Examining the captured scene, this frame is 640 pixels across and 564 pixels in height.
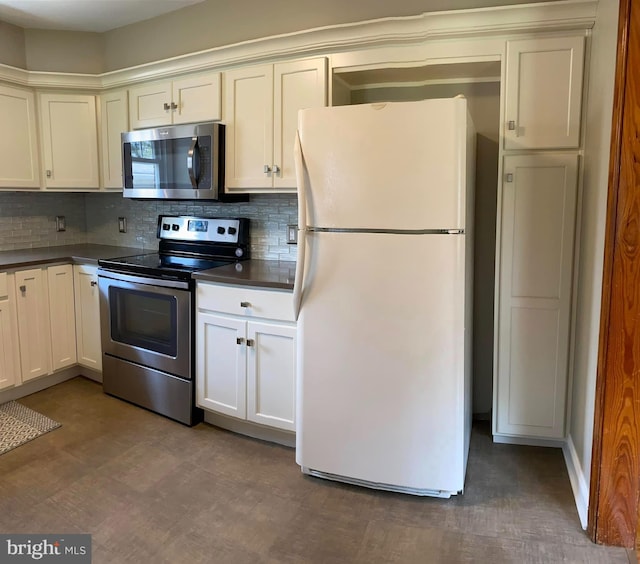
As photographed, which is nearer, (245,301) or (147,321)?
(245,301)

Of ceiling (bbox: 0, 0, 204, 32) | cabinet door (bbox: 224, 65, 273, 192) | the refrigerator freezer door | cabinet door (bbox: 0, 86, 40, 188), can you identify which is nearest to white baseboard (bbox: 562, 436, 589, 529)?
the refrigerator freezer door

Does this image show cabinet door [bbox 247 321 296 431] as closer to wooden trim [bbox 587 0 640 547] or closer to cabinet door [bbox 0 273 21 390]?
wooden trim [bbox 587 0 640 547]

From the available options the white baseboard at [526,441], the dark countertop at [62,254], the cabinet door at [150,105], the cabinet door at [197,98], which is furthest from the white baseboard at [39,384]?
the white baseboard at [526,441]

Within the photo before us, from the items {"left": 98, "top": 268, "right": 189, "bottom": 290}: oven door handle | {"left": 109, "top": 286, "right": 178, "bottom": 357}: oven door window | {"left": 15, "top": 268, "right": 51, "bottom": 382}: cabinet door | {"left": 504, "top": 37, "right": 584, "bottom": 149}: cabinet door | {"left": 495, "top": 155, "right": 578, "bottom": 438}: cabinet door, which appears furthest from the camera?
{"left": 15, "top": 268, "right": 51, "bottom": 382}: cabinet door

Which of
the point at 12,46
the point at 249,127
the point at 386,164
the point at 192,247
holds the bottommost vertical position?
the point at 192,247

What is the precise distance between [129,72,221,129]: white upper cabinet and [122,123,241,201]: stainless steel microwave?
8 cm

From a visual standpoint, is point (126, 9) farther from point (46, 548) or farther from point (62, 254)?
point (46, 548)

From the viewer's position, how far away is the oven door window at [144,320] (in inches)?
113

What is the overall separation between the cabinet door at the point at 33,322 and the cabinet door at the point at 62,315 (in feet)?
0.13

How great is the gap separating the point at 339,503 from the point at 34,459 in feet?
5.12

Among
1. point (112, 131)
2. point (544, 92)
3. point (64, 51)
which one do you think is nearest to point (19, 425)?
point (112, 131)

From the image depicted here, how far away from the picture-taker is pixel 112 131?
3.56 meters

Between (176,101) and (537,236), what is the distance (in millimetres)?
2299

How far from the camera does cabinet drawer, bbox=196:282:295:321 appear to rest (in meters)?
2.48
